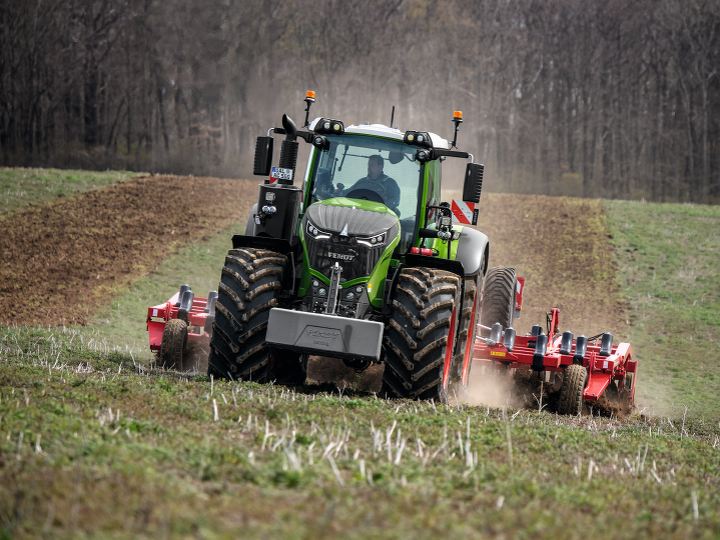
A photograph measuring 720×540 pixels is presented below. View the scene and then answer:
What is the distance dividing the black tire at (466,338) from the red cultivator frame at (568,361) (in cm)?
32

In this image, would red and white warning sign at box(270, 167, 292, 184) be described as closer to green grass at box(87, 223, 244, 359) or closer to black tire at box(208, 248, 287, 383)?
black tire at box(208, 248, 287, 383)

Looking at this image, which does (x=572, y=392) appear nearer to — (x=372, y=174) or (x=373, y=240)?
(x=373, y=240)

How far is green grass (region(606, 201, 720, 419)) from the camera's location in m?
12.3

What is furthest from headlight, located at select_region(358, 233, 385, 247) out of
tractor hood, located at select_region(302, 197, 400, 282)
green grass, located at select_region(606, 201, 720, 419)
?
green grass, located at select_region(606, 201, 720, 419)

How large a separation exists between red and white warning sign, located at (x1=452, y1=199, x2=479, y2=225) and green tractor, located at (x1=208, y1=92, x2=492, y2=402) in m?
0.49

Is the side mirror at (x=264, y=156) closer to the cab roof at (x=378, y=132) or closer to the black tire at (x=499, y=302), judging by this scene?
the cab roof at (x=378, y=132)

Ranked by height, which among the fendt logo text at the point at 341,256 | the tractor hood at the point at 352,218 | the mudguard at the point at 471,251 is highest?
the tractor hood at the point at 352,218

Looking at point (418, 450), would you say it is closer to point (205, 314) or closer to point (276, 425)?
point (276, 425)

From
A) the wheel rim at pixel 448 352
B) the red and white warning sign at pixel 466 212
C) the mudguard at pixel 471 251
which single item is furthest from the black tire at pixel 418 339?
the red and white warning sign at pixel 466 212

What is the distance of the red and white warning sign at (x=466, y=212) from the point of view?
915 centimetres

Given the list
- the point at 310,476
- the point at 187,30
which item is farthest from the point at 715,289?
the point at 187,30

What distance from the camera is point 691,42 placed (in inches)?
1635

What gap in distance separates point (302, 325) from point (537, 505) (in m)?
3.40

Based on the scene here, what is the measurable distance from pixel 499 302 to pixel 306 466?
7801mm
